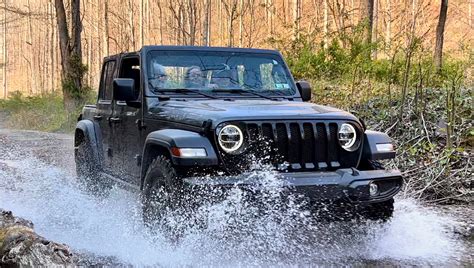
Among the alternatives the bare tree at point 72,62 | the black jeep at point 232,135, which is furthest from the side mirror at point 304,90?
the bare tree at point 72,62

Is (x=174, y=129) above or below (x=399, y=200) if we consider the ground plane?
above

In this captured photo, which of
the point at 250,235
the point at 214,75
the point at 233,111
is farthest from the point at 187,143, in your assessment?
the point at 214,75

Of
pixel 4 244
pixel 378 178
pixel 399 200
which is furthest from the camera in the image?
pixel 399 200

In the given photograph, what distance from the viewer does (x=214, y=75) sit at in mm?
5930

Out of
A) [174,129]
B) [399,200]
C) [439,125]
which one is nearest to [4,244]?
[174,129]

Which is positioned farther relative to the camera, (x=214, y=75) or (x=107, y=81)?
(x=107, y=81)

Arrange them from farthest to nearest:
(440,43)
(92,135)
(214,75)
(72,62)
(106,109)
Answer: (72,62) → (440,43) → (92,135) → (106,109) → (214,75)

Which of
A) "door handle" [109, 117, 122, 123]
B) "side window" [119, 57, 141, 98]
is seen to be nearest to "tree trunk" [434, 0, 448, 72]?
"side window" [119, 57, 141, 98]

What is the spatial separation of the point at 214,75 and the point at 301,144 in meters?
1.63

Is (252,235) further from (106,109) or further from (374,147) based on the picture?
(106,109)

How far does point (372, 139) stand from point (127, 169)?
256cm

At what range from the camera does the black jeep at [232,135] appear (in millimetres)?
4484

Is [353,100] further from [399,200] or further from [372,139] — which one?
[372,139]

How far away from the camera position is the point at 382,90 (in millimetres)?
11453
